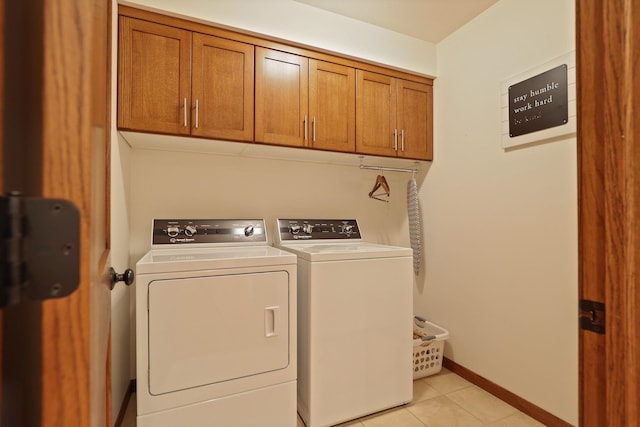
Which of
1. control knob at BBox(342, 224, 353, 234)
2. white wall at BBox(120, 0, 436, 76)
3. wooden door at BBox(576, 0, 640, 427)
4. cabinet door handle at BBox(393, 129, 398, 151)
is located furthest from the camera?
control knob at BBox(342, 224, 353, 234)

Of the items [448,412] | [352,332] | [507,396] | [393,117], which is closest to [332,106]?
[393,117]

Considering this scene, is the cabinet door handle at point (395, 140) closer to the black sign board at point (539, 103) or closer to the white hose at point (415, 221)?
the white hose at point (415, 221)

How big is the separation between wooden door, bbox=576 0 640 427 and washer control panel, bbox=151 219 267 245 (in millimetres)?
1801

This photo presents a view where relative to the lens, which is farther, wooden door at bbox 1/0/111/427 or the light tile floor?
the light tile floor

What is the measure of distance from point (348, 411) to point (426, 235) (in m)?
1.49

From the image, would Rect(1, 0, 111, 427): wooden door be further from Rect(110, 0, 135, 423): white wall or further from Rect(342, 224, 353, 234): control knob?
Rect(342, 224, 353, 234): control knob

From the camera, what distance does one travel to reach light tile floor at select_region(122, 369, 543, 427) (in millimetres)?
1726

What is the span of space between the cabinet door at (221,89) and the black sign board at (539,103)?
165 cm

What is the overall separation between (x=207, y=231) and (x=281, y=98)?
1.00m

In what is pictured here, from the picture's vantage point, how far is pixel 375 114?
88.4 inches

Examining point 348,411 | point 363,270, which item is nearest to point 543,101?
point 363,270

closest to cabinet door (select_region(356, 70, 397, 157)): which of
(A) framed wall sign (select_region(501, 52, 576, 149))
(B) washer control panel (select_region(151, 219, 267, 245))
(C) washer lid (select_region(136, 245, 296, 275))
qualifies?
(A) framed wall sign (select_region(501, 52, 576, 149))

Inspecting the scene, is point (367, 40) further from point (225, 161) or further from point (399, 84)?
point (225, 161)

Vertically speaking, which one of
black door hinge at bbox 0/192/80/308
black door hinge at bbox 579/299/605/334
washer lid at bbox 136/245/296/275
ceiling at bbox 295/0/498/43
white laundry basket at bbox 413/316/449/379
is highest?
ceiling at bbox 295/0/498/43
